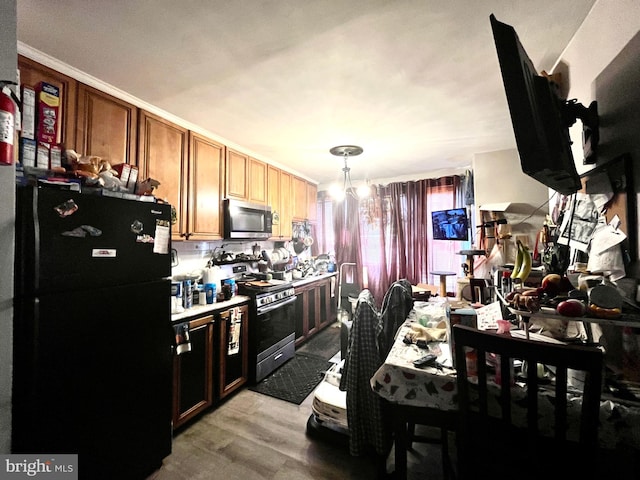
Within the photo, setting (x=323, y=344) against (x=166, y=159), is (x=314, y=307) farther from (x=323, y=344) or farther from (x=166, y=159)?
(x=166, y=159)

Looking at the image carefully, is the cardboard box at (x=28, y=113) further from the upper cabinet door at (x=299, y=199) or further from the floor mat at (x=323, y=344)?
the floor mat at (x=323, y=344)

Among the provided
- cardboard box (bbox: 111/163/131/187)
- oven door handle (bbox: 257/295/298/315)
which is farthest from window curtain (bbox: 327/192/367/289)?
cardboard box (bbox: 111/163/131/187)

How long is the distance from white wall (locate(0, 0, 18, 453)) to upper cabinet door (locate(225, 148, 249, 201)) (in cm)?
167

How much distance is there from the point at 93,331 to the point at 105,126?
135 cm

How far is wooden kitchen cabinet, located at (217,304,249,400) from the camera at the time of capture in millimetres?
2205

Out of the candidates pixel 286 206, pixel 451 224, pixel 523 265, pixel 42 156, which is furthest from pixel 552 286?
pixel 286 206

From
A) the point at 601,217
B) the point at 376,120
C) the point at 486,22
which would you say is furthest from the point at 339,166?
the point at 601,217

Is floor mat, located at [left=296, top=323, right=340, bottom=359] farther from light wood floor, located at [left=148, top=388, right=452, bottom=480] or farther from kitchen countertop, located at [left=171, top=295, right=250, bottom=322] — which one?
kitchen countertop, located at [left=171, top=295, right=250, bottom=322]

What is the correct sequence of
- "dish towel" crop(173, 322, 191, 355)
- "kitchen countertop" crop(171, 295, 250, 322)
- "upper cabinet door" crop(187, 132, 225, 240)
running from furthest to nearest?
1. "upper cabinet door" crop(187, 132, 225, 240)
2. "kitchen countertop" crop(171, 295, 250, 322)
3. "dish towel" crop(173, 322, 191, 355)

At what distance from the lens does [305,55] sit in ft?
4.82

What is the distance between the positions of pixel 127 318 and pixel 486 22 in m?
2.38

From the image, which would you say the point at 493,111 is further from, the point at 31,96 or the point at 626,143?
the point at 31,96

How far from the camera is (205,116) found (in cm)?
220

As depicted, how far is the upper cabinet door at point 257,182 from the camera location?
3047mm
